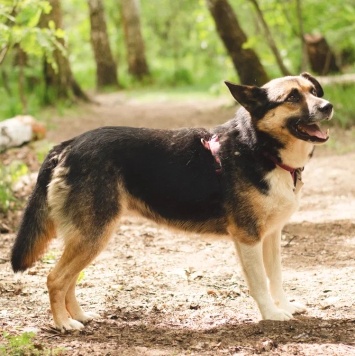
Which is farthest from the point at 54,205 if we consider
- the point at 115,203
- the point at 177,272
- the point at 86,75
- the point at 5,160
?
the point at 86,75

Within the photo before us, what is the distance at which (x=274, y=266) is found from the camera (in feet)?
16.0

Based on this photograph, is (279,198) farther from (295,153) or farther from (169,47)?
(169,47)

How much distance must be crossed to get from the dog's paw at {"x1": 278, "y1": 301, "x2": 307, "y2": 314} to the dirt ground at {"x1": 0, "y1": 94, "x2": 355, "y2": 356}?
7 cm

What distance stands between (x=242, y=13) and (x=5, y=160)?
17.6 meters

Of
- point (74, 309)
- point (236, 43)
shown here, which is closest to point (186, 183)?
point (74, 309)

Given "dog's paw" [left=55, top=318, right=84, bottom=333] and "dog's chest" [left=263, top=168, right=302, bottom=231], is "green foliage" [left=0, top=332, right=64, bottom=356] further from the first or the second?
"dog's chest" [left=263, top=168, right=302, bottom=231]

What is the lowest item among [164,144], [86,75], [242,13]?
[86,75]

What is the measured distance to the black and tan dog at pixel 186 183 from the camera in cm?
443

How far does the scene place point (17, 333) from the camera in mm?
4273

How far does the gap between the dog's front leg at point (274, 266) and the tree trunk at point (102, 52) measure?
18.5 metres

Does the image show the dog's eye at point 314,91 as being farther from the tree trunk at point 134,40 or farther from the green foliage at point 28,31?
the tree trunk at point 134,40

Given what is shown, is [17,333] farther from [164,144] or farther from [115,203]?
[164,144]

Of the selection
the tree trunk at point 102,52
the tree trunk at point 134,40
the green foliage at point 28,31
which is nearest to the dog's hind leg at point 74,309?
the green foliage at point 28,31

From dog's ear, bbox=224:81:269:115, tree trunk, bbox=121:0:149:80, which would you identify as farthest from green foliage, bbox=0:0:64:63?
tree trunk, bbox=121:0:149:80
